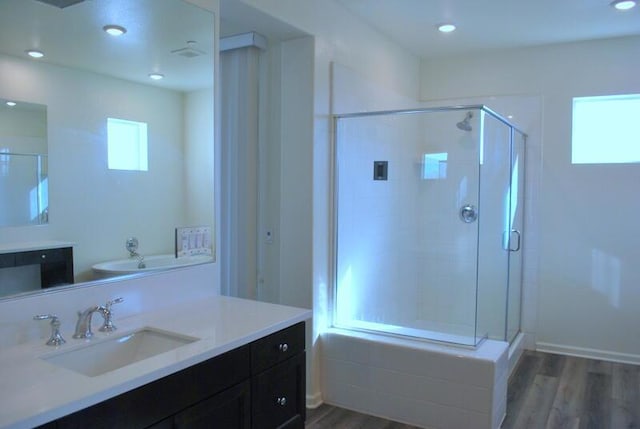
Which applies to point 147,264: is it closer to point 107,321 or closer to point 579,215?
point 107,321

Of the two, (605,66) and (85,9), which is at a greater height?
(605,66)

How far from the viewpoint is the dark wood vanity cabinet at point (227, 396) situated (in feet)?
4.35

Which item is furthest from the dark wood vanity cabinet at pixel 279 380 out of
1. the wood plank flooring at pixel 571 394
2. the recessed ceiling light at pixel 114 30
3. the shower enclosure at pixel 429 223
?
the wood plank flooring at pixel 571 394

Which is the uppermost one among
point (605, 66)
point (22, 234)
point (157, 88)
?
point (605, 66)

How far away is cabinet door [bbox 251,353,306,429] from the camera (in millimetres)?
1854

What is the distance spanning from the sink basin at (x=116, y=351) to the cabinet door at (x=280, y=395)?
354 millimetres

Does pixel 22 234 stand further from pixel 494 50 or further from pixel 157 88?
pixel 494 50

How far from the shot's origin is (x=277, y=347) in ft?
6.36

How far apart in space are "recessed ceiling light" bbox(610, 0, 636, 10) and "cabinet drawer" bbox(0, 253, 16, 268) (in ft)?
11.8

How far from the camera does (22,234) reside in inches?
66.5

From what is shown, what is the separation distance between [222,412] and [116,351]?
17.5 inches

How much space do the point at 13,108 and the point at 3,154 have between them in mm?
162

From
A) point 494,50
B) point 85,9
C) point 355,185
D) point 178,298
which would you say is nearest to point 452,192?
point 355,185

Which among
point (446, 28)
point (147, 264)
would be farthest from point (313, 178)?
point (446, 28)
